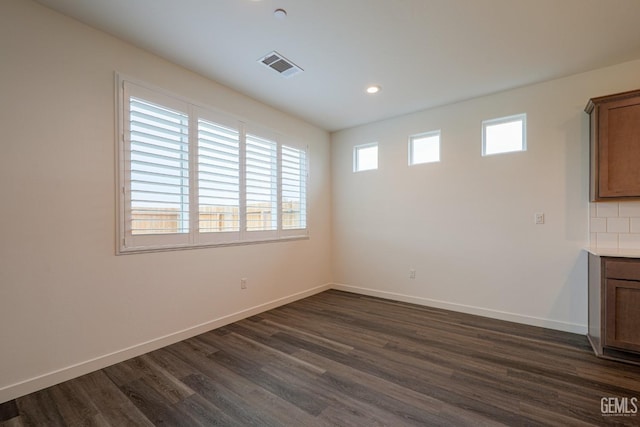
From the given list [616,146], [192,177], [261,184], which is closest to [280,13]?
[192,177]

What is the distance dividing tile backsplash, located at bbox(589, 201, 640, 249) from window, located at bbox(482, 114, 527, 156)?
0.99 metres

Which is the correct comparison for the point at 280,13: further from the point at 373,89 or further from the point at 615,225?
the point at 615,225

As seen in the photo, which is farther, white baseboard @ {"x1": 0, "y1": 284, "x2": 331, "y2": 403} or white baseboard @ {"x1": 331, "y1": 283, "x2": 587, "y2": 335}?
white baseboard @ {"x1": 331, "y1": 283, "x2": 587, "y2": 335}

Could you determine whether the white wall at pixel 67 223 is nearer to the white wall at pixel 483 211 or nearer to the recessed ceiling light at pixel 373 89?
the recessed ceiling light at pixel 373 89

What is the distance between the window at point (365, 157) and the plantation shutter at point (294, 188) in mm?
914

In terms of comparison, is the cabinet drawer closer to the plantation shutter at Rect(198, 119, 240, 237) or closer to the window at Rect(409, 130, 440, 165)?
the window at Rect(409, 130, 440, 165)

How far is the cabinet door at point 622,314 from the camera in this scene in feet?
7.48

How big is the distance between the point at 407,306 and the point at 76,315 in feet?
12.1

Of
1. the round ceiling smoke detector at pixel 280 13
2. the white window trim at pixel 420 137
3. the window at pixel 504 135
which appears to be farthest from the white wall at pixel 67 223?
the window at pixel 504 135

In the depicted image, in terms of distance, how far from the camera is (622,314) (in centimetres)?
233

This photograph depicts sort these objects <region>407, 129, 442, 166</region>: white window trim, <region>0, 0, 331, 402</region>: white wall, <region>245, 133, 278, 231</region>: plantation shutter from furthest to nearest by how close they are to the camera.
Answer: <region>407, 129, 442, 166</region>: white window trim → <region>245, 133, 278, 231</region>: plantation shutter → <region>0, 0, 331, 402</region>: white wall

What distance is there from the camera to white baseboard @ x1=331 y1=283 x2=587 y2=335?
3010 millimetres

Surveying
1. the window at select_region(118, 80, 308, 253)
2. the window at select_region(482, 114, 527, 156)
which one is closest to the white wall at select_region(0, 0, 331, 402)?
the window at select_region(118, 80, 308, 253)

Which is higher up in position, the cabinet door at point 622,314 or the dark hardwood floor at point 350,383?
the cabinet door at point 622,314
